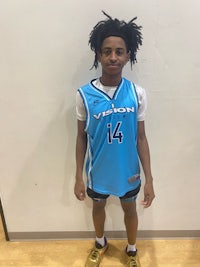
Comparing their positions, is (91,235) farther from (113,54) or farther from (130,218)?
(113,54)

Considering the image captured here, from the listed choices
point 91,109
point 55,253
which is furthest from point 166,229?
point 91,109

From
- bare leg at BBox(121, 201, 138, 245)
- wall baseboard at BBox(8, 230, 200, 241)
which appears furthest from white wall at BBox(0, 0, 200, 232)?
bare leg at BBox(121, 201, 138, 245)

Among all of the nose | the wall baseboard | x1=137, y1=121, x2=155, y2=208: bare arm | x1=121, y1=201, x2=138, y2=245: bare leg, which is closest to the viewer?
the nose

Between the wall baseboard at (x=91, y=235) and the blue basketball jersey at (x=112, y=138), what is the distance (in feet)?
1.65

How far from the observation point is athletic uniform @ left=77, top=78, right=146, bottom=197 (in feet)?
3.98

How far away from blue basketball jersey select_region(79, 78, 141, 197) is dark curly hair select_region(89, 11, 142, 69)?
0.16 metres

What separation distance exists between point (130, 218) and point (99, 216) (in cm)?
17

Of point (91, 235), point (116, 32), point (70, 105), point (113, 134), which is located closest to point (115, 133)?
point (113, 134)

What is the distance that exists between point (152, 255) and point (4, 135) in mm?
1073

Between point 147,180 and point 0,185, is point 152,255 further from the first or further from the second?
point 0,185

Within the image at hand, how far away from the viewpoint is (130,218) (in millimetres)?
1502

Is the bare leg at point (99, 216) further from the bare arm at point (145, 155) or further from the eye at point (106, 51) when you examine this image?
the eye at point (106, 51)

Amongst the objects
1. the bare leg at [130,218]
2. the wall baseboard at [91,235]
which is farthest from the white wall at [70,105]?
the bare leg at [130,218]

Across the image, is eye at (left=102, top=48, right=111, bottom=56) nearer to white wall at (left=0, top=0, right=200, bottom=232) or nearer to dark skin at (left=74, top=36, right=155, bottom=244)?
dark skin at (left=74, top=36, right=155, bottom=244)
